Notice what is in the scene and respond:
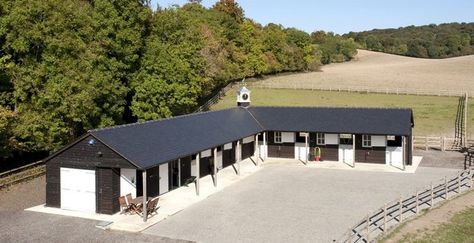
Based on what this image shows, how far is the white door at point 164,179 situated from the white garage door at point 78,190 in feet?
11.8

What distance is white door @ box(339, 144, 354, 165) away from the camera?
30.8 m

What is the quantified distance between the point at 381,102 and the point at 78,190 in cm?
3921

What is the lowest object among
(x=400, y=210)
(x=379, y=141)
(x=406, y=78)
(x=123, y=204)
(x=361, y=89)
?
(x=123, y=204)

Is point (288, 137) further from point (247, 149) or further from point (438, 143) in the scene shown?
point (438, 143)

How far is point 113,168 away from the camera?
64.3 ft

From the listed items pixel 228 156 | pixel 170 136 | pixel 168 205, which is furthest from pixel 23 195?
pixel 228 156

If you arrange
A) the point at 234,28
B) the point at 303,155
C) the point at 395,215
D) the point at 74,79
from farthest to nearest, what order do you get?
the point at 234,28, the point at 303,155, the point at 74,79, the point at 395,215

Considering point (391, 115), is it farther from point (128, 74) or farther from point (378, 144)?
point (128, 74)

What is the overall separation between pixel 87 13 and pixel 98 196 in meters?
18.2

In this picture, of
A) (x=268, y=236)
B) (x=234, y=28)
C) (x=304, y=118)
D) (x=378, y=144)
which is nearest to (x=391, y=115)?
(x=378, y=144)

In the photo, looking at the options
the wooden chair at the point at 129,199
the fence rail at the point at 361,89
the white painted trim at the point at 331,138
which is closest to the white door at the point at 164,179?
the wooden chair at the point at 129,199

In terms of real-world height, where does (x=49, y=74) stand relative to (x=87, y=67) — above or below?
below

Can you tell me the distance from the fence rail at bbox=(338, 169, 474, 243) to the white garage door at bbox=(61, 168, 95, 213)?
34.5ft

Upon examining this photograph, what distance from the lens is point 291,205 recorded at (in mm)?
20781
